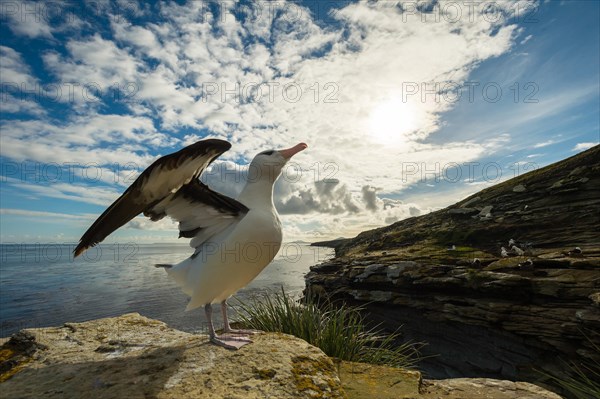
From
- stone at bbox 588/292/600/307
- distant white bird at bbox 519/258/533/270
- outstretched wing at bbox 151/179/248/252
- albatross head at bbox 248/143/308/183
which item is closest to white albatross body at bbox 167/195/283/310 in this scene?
outstretched wing at bbox 151/179/248/252

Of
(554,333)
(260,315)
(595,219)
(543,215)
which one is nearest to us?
(260,315)

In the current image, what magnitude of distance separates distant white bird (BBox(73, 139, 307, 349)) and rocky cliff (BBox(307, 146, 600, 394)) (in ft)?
25.6

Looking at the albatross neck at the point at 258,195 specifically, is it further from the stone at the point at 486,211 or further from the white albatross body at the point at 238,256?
the stone at the point at 486,211

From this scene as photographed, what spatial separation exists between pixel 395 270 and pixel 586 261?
30.1ft

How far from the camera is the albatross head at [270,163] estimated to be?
523 centimetres

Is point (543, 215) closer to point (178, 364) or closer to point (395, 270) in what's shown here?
point (395, 270)

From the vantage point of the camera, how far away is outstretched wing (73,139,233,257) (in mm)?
4047

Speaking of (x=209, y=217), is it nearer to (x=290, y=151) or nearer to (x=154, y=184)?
(x=154, y=184)

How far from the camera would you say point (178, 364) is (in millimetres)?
3541

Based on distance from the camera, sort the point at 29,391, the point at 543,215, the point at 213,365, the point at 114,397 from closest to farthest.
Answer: the point at 114,397 → the point at 29,391 → the point at 213,365 → the point at 543,215

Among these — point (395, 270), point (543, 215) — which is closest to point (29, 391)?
point (395, 270)

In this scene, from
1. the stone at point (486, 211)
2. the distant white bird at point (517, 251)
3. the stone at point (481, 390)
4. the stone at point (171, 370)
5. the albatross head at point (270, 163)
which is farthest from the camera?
the stone at point (486, 211)

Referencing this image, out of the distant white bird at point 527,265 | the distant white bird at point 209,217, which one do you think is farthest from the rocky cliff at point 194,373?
the distant white bird at point 527,265

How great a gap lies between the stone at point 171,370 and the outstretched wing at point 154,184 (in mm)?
1406
